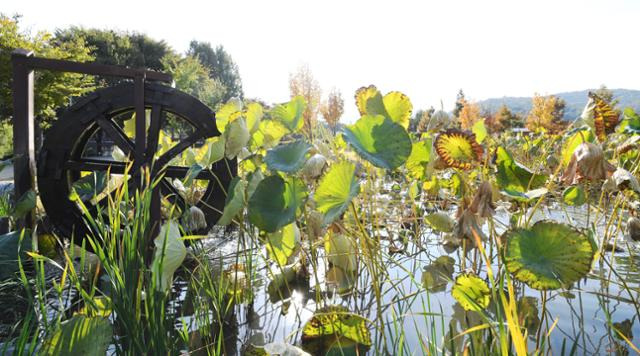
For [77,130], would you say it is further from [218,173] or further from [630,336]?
[630,336]

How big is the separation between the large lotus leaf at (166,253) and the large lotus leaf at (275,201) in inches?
7.8

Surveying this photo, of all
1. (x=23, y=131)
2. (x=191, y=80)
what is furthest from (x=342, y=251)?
(x=191, y=80)

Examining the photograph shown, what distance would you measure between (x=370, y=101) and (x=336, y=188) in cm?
35

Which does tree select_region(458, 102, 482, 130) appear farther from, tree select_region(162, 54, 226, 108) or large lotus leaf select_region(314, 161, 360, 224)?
tree select_region(162, 54, 226, 108)

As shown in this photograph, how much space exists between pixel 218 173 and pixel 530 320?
6.53ft

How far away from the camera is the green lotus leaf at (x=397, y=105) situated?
4.15ft

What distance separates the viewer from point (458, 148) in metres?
1.10

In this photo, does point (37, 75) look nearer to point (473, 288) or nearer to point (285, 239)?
point (285, 239)

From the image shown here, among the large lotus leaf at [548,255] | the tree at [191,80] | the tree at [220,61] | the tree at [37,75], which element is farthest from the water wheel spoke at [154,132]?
the tree at [220,61]

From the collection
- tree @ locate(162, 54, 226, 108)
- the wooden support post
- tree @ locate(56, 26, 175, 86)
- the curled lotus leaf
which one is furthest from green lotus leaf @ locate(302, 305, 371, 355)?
tree @ locate(56, 26, 175, 86)

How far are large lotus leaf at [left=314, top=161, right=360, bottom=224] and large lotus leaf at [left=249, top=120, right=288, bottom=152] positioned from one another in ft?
1.81

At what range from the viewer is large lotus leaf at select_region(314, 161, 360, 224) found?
971 millimetres

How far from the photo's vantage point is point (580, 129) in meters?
1.07

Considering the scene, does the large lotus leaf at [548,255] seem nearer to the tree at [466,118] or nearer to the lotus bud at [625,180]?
the lotus bud at [625,180]
